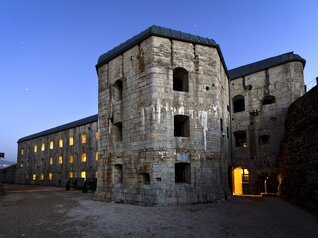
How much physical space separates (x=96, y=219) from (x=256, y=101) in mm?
15130

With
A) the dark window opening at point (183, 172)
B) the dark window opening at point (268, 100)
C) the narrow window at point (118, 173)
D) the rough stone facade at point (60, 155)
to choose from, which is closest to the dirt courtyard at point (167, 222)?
the dark window opening at point (183, 172)

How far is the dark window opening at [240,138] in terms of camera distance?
68.0 ft

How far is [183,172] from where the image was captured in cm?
1459

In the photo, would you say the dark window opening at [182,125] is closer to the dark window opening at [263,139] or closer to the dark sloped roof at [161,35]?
the dark sloped roof at [161,35]

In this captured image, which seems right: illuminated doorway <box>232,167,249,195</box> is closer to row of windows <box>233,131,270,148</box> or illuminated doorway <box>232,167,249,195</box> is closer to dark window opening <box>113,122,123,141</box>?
row of windows <box>233,131,270,148</box>

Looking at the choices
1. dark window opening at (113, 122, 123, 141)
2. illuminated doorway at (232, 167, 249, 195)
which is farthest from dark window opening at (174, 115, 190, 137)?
illuminated doorway at (232, 167, 249, 195)

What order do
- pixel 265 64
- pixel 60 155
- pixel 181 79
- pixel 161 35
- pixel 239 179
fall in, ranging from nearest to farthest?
pixel 161 35 < pixel 181 79 < pixel 265 64 < pixel 239 179 < pixel 60 155

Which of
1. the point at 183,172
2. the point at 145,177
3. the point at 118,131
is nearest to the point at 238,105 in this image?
the point at 183,172

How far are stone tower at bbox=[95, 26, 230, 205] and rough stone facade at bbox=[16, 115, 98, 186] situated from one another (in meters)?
15.0

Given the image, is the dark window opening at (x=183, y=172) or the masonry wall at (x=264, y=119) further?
the masonry wall at (x=264, y=119)

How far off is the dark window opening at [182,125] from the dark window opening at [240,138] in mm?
7047

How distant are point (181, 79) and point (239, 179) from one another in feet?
32.7

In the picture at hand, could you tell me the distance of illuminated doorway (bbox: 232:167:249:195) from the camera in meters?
20.1

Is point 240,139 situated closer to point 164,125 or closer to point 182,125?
point 182,125
